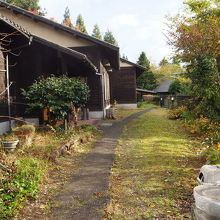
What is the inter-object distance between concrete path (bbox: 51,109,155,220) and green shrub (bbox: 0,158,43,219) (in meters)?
0.50

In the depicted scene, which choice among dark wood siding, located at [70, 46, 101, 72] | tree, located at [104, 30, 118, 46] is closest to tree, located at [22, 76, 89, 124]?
dark wood siding, located at [70, 46, 101, 72]

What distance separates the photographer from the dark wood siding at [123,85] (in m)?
23.5

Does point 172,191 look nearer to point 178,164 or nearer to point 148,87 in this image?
point 178,164

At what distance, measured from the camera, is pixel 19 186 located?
3.86 m

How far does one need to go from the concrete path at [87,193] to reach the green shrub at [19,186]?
0.50 m

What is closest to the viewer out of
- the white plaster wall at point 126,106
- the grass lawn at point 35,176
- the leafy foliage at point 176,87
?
the grass lawn at point 35,176

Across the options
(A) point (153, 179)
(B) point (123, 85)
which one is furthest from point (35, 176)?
(B) point (123, 85)

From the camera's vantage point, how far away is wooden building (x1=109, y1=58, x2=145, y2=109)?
23.5 metres

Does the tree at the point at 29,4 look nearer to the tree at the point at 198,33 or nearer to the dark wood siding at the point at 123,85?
the dark wood siding at the point at 123,85

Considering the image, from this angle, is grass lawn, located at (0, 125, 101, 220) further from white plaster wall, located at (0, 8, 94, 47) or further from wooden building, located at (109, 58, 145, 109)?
wooden building, located at (109, 58, 145, 109)

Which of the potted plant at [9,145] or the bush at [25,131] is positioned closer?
the potted plant at [9,145]

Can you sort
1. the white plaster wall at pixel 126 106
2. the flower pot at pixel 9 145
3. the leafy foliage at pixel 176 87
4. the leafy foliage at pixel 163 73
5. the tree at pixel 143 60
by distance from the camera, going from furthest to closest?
the leafy foliage at pixel 163 73 < the tree at pixel 143 60 < the leafy foliage at pixel 176 87 < the white plaster wall at pixel 126 106 < the flower pot at pixel 9 145

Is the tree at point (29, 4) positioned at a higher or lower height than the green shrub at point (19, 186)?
higher

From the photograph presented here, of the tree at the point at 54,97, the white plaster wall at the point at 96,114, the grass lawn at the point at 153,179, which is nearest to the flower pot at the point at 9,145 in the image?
the tree at the point at 54,97
